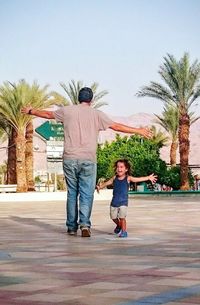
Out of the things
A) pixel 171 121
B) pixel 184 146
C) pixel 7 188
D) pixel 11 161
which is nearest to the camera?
pixel 7 188

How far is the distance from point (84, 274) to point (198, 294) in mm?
1261

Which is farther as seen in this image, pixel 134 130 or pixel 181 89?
pixel 181 89

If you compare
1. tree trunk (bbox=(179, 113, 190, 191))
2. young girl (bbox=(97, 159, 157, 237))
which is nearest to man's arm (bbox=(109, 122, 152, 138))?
young girl (bbox=(97, 159, 157, 237))

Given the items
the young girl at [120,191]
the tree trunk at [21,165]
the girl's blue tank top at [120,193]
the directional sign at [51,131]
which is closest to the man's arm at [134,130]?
the young girl at [120,191]

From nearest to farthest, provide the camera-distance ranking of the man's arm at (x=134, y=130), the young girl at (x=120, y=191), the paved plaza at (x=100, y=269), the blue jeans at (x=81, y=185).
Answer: the paved plaza at (x=100, y=269)
the man's arm at (x=134, y=130)
the blue jeans at (x=81, y=185)
the young girl at (x=120, y=191)

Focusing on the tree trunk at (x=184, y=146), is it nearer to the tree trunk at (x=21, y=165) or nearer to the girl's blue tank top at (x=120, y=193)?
the tree trunk at (x=21, y=165)

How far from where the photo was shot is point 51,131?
46.1 metres

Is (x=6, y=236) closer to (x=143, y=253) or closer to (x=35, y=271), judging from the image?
(x=143, y=253)

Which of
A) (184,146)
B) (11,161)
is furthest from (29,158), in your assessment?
(184,146)

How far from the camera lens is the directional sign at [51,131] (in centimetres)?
4594

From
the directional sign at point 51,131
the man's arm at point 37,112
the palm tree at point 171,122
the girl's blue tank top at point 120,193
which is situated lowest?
the girl's blue tank top at point 120,193

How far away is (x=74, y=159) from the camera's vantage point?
9.88 metres

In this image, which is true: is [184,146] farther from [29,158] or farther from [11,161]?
[11,161]

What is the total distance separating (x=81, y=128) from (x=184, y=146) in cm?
3702
